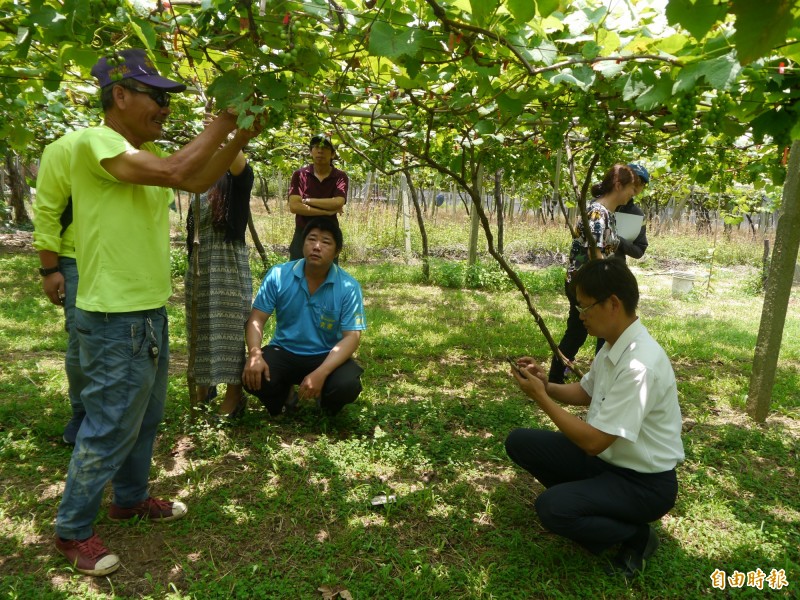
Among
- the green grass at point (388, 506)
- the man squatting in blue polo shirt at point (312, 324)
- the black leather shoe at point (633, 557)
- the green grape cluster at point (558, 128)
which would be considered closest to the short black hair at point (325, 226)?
the man squatting in blue polo shirt at point (312, 324)

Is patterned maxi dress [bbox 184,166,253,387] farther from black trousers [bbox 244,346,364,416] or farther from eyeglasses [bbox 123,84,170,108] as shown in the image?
eyeglasses [bbox 123,84,170,108]

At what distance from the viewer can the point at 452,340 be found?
5293 mm

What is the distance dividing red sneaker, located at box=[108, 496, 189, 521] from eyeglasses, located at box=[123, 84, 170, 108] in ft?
5.19

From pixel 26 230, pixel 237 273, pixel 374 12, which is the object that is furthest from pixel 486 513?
pixel 26 230

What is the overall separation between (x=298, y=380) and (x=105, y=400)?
1458 mm

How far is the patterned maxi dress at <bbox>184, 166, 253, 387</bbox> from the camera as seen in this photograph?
9.91ft

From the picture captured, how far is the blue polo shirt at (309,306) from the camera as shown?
318 centimetres

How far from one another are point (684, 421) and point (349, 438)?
224 centimetres

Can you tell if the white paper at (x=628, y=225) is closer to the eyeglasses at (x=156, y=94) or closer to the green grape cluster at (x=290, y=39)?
the green grape cluster at (x=290, y=39)

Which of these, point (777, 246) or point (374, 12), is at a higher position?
point (374, 12)

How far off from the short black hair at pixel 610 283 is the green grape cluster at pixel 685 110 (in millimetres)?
539

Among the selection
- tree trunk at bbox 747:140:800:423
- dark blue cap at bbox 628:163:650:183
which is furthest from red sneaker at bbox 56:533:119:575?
tree trunk at bbox 747:140:800:423

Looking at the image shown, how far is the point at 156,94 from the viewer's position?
1831 mm

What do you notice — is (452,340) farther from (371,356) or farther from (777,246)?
(777,246)
